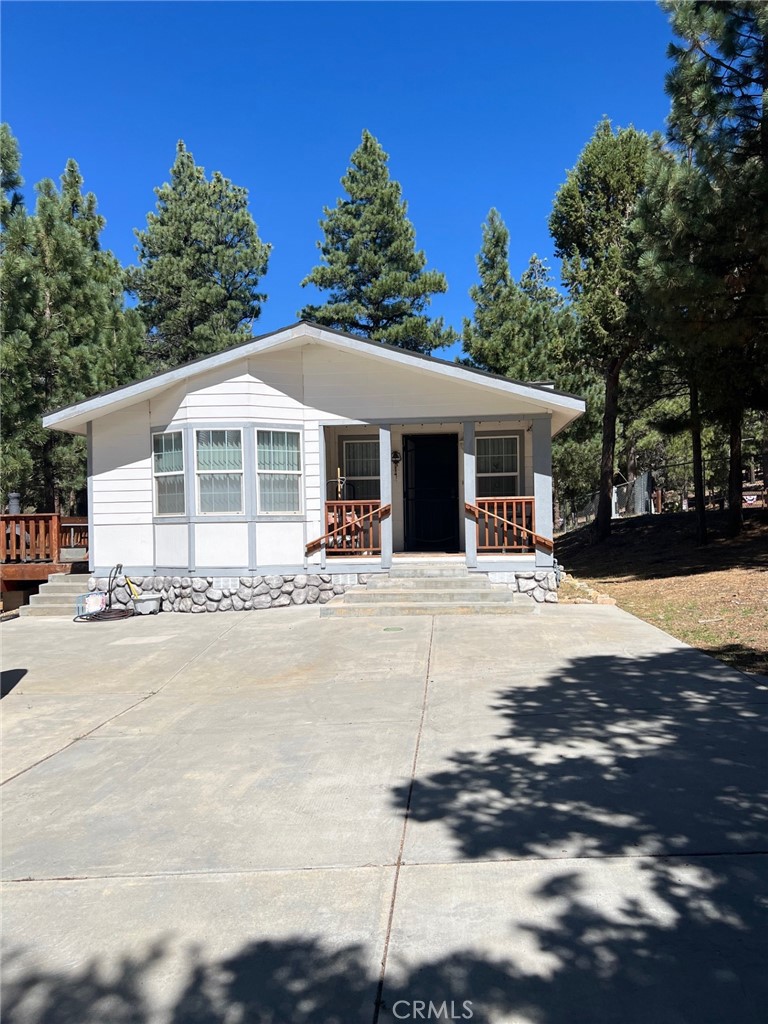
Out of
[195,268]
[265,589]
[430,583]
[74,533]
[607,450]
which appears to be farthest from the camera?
[195,268]

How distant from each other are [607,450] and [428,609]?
38.9 ft

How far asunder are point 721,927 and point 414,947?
116cm

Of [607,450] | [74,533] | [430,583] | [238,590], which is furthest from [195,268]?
[430,583]

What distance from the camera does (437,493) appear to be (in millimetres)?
14117

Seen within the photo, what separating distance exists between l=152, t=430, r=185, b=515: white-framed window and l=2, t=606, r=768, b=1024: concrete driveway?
5.48 m

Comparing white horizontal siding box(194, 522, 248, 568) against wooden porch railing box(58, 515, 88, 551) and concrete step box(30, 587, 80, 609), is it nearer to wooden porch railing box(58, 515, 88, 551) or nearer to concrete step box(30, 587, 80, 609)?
concrete step box(30, 587, 80, 609)

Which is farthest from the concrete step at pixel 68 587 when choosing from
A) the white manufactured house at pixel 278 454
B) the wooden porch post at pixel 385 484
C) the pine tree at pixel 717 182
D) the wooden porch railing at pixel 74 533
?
the pine tree at pixel 717 182

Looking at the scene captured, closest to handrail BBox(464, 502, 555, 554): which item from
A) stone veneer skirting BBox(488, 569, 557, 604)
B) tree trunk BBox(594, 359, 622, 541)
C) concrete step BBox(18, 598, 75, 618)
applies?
stone veneer skirting BBox(488, 569, 557, 604)

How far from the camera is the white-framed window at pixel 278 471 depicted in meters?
12.0

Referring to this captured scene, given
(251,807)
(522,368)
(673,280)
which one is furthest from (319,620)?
(522,368)

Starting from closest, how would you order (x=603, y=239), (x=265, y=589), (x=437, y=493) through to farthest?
(x=265, y=589)
(x=437, y=493)
(x=603, y=239)

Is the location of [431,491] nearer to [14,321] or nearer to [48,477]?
[14,321]

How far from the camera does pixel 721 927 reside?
2.81 m

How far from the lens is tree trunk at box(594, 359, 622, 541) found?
2030 centimetres
